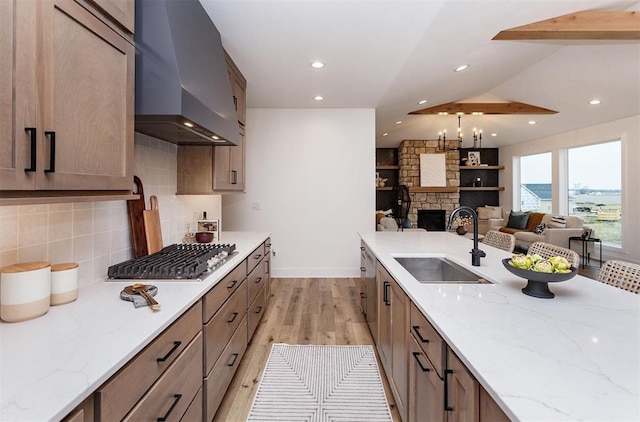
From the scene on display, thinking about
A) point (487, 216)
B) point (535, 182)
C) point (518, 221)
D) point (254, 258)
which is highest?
point (535, 182)

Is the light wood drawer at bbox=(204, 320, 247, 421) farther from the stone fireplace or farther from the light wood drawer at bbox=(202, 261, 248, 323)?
the stone fireplace

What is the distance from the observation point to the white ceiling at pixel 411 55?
2307mm

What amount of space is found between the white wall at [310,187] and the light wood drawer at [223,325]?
2616 millimetres

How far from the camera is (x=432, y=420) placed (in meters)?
1.19

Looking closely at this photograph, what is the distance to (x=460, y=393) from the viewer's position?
95cm

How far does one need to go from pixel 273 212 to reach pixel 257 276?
7.13 feet

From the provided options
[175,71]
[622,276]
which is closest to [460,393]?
[622,276]

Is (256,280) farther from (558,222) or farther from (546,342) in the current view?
(558,222)

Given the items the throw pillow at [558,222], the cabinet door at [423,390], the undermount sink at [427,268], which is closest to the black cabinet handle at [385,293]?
the undermount sink at [427,268]

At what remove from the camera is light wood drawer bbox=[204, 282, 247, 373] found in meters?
1.57

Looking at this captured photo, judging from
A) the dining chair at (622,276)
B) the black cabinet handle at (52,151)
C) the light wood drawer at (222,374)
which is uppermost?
the black cabinet handle at (52,151)

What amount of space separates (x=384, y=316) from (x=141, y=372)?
61.1 inches

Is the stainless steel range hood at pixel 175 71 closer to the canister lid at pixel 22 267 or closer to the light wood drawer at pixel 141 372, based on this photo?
the canister lid at pixel 22 267

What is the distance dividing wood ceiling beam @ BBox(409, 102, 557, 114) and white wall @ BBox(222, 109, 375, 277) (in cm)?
258
